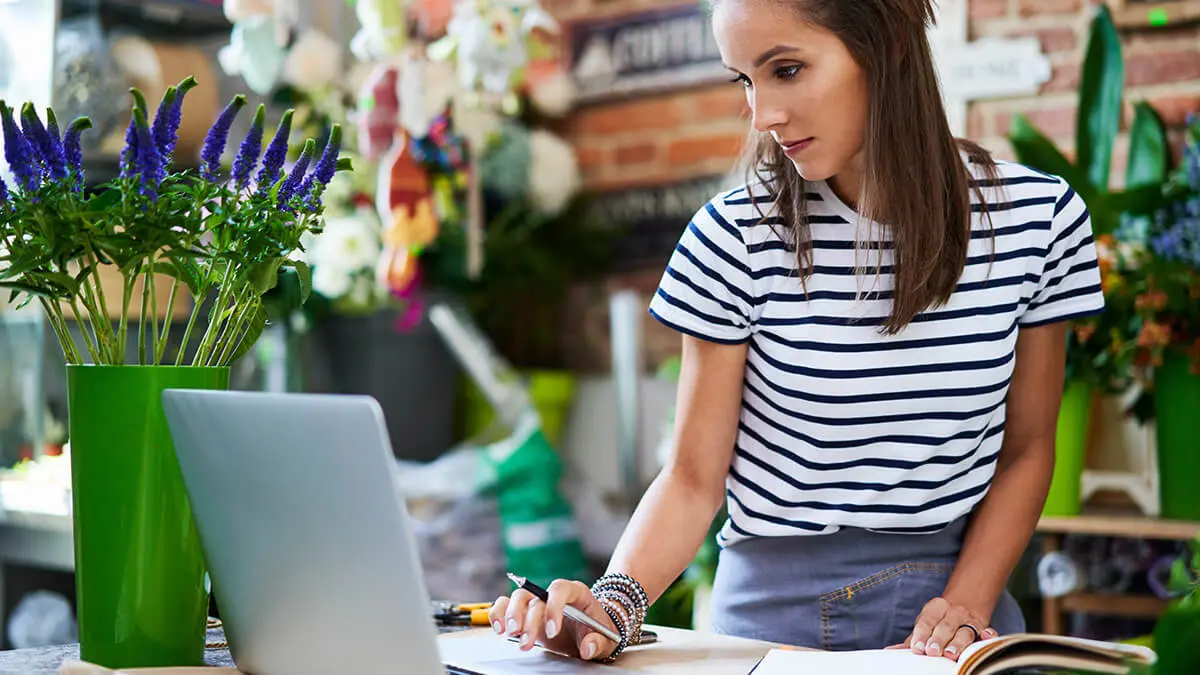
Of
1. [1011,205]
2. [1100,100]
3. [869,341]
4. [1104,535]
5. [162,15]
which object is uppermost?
[162,15]

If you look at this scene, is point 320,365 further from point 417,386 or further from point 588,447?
point 588,447

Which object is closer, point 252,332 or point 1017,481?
point 252,332

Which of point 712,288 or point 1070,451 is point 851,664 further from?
point 1070,451

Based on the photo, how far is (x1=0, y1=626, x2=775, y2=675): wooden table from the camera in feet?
2.81

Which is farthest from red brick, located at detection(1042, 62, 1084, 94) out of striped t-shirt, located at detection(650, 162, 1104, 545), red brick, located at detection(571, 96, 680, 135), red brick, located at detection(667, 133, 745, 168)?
striped t-shirt, located at detection(650, 162, 1104, 545)

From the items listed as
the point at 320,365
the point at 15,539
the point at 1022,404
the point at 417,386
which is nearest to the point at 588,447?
the point at 417,386

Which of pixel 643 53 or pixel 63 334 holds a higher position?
pixel 643 53

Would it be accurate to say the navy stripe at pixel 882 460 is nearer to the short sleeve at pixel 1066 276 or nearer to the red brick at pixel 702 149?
the short sleeve at pixel 1066 276

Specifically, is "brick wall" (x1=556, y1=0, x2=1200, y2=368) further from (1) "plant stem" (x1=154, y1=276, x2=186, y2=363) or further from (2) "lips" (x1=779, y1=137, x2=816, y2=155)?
(1) "plant stem" (x1=154, y1=276, x2=186, y2=363)

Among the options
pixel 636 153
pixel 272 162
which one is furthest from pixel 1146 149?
pixel 272 162

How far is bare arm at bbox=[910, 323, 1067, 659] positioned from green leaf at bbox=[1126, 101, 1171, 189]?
89 centimetres

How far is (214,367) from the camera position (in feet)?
2.90

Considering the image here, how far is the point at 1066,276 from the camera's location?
115 centimetres

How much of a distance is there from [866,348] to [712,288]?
14 centimetres
